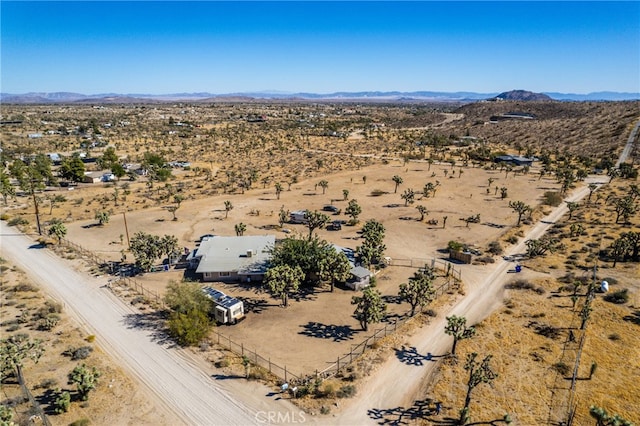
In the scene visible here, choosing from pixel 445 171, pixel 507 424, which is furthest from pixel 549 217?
pixel 507 424

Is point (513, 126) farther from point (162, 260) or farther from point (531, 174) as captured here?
point (162, 260)

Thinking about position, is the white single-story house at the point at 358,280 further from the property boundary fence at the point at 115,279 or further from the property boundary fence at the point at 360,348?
the property boundary fence at the point at 115,279

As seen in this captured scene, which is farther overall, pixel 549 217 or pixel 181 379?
pixel 549 217

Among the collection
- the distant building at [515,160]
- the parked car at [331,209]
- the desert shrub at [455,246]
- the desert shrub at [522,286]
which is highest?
the distant building at [515,160]

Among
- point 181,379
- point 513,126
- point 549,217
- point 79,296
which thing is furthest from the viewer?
point 513,126

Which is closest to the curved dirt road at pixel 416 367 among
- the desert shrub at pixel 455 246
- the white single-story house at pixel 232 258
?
the desert shrub at pixel 455 246

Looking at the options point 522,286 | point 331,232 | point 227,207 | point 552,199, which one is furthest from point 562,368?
A: point 552,199

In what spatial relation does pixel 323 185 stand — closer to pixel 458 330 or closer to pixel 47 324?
pixel 458 330
